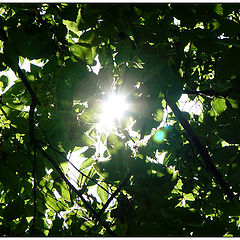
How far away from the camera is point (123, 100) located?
69.0 inches

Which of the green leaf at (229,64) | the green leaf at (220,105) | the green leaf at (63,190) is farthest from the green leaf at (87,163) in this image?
the green leaf at (229,64)

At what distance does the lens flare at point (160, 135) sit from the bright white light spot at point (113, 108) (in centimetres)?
93

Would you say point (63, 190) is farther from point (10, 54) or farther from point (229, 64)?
point (229, 64)

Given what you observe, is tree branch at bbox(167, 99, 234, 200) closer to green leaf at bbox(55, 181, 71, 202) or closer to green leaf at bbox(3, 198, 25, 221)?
green leaf at bbox(55, 181, 71, 202)

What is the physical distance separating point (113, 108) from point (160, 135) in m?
1.16

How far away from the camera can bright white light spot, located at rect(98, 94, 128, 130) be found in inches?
67.2

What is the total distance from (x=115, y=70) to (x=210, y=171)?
1.42 meters

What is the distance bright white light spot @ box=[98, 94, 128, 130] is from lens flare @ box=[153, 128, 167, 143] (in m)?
0.93

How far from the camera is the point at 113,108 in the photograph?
180 centimetres

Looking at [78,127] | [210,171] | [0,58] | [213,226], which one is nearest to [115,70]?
[78,127]

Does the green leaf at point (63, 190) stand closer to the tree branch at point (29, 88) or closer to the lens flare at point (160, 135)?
the tree branch at point (29, 88)

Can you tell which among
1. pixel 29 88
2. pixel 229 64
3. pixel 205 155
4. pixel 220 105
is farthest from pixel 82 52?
pixel 205 155

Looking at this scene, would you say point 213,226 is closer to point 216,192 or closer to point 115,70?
point 216,192

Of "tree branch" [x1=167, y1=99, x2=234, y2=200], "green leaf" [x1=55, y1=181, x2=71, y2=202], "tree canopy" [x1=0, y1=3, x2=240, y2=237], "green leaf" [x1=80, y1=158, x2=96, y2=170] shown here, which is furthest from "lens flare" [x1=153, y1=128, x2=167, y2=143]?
"green leaf" [x1=55, y1=181, x2=71, y2=202]
